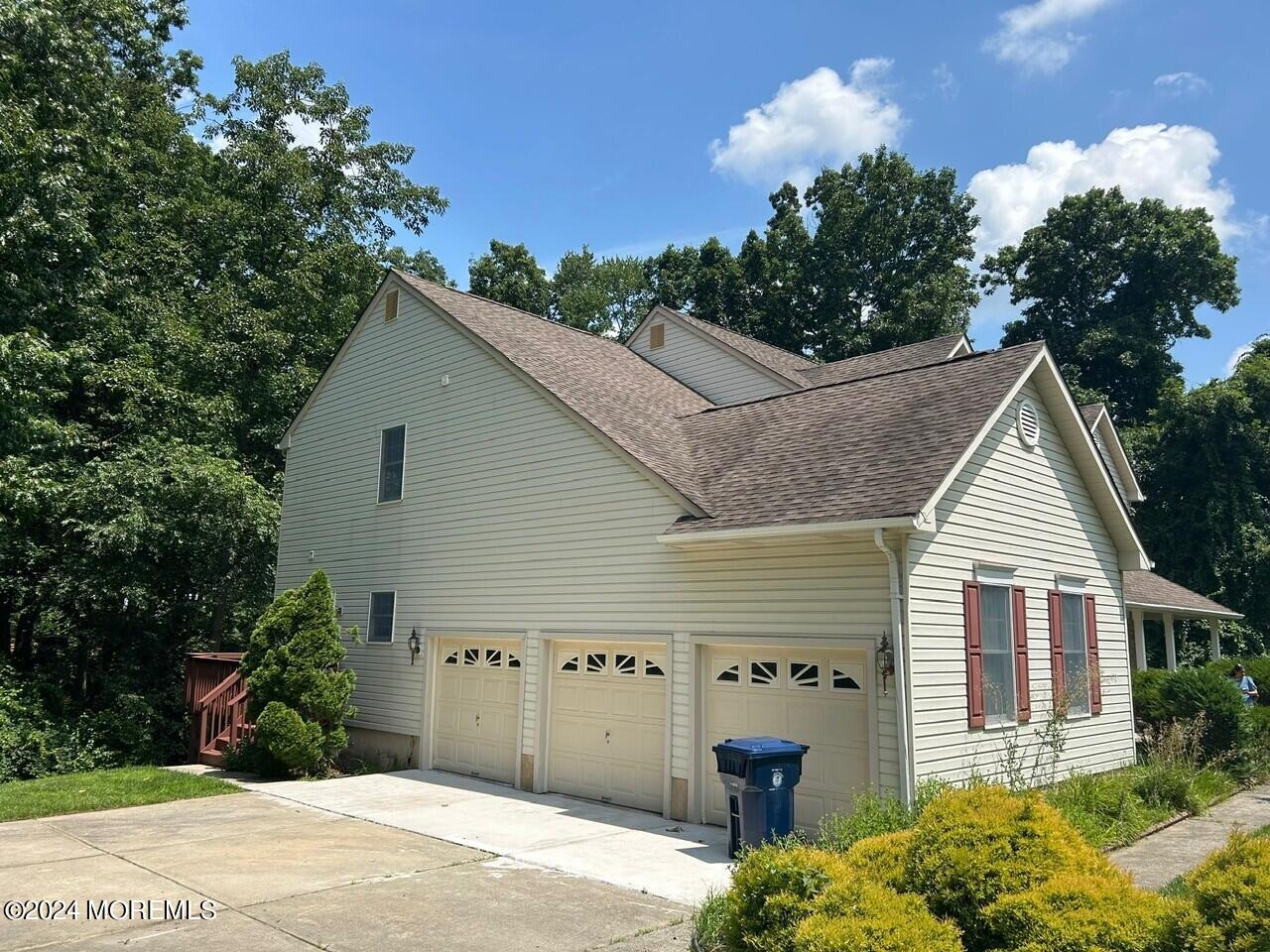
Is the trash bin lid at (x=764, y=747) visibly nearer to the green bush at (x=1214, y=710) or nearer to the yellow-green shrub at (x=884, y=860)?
the yellow-green shrub at (x=884, y=860)

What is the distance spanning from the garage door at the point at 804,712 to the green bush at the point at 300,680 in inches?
251

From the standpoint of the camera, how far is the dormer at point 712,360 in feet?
62.2

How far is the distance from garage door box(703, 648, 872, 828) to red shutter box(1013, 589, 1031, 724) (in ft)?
7.85

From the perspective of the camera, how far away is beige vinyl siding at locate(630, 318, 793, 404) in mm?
19016

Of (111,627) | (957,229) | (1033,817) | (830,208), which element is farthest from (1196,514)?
(111,627)

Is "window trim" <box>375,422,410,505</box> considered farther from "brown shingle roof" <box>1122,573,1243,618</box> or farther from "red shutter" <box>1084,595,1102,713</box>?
"brown shingle roof" <box>1122,573,1243,618</box>

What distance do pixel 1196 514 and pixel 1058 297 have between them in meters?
18.9

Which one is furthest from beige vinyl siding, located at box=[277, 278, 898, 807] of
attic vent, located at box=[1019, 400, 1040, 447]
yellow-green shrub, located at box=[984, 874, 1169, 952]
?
yellow-green shrub, located at box=[984, 874, 1169, 952]

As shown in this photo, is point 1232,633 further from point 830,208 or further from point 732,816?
point 732,816

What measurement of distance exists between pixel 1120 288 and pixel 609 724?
4276 cm

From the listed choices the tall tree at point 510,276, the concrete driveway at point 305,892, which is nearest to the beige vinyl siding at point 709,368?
the concrete driveway at point 305,892

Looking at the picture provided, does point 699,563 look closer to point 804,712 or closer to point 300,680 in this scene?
point 804,712

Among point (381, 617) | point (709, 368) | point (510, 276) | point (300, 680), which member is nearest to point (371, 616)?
point (381, 617)

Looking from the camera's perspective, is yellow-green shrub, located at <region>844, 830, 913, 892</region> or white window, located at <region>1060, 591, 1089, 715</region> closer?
yellow-green shrub, located at <region>844, 830, 913, 892</region>
